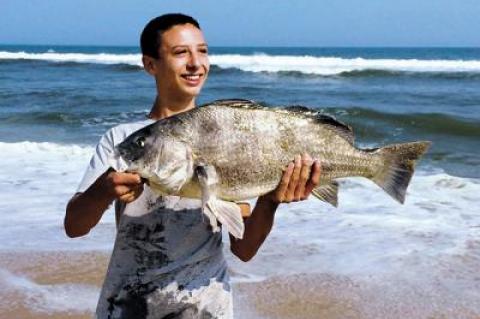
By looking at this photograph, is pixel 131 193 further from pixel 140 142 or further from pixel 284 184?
pixel 284 184

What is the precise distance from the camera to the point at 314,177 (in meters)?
2.42

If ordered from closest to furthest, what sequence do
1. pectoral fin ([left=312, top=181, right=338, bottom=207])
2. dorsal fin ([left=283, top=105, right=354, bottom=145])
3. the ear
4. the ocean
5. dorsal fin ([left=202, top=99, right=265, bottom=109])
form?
dorsal fin ([left=202, top=99, right=265, bottom=109]), dorsal fin ([left=283, top=105, right=354, bottom=145]), pectoral fin ([left=312, top=181, right=338, bottom=207]), the ear, the ocean

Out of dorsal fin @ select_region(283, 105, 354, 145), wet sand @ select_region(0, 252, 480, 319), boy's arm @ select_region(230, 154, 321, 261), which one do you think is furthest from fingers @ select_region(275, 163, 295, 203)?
wet sand @ select_region(0, 252, 480, 319)

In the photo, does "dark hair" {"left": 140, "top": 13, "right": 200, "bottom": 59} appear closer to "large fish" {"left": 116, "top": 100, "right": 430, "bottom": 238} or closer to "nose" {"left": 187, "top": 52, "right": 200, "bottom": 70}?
"nose" {"left": 187, "top": 52, "right": 200, "bottom": 70}

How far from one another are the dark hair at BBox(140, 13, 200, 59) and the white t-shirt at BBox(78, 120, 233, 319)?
38 cm

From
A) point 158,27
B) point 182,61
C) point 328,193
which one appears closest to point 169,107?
point 182,61

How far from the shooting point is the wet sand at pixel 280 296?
4.30 m

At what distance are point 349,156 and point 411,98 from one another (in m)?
16.4

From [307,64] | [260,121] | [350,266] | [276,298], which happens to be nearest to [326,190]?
[260,121]

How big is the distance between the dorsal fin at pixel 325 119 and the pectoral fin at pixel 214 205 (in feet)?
1.24

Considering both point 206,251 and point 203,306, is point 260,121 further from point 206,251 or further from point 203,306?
point 203,306

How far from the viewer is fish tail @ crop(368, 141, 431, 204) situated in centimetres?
270

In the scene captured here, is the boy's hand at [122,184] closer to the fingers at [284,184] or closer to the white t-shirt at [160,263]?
the white t-shirt at [160,263]

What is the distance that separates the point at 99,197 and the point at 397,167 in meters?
1.15
